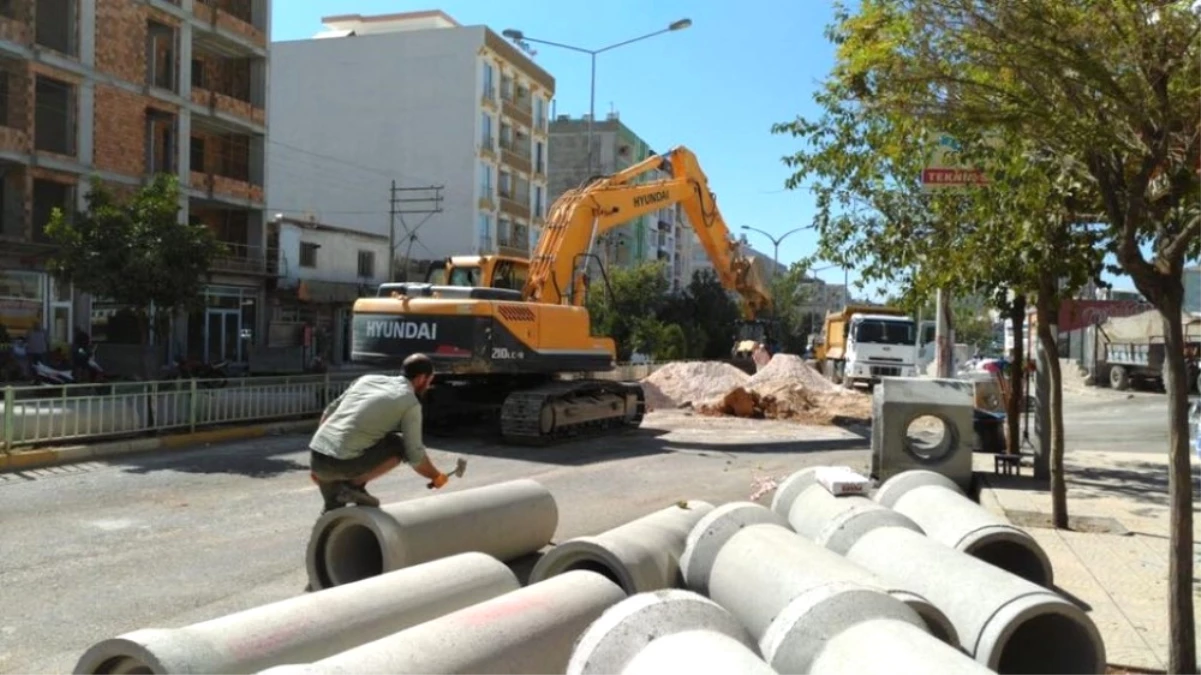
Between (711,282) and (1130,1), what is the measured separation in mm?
43654

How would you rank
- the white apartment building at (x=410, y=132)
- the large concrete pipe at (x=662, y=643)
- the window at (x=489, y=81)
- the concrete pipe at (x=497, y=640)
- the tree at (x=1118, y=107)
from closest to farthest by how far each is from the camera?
the large concrete pipe at (x=662, y=643) → the concrete pipe at (x=497, y=640) → the tree at (x=1118, y=107) → the white apartment building at (x=410, y=132) → the window at (x=489, y=81)

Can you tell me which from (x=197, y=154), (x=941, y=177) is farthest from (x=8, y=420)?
(x=197, y=154)

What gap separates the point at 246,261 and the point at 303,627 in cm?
3436

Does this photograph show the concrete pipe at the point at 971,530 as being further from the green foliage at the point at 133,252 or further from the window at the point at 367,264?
the window at the point at 367,264

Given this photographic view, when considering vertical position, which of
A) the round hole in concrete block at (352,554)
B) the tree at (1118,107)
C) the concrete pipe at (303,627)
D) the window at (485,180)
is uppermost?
the window at (485,180)

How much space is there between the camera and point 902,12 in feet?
19.3

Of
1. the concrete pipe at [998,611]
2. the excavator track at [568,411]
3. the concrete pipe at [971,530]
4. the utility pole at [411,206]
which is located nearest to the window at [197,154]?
the utility pole at [411,206]

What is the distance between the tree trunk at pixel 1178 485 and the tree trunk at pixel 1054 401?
3.51m

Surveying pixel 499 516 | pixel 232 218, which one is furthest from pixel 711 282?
pixel 499 516

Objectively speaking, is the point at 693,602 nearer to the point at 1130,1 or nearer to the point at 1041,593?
the point at 1041,593

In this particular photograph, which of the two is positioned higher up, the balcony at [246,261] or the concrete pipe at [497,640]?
the balcony at [246,261]

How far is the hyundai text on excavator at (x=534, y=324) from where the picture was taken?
14539 millimetres

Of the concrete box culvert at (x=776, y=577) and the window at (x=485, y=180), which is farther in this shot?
the window at (x=485, y=180)

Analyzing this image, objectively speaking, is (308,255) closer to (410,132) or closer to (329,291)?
(329,291)
